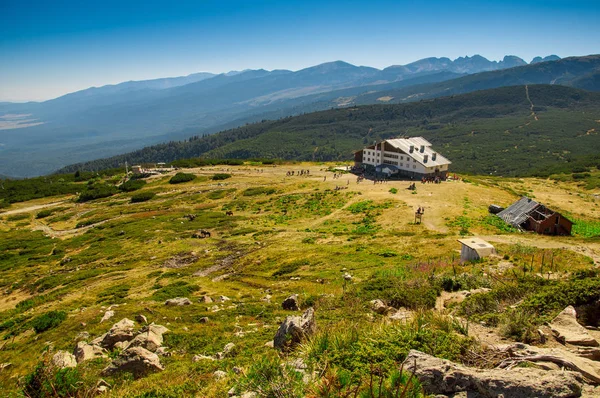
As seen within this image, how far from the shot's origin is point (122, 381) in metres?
9.83

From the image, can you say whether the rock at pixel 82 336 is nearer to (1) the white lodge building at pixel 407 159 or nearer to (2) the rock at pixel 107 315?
(2) the rock at pixel 107 315

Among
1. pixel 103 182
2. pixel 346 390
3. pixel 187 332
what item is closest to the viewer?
pixel 346 390

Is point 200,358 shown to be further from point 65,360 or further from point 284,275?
point 284,275

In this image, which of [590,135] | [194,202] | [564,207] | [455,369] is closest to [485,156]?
[590,135]

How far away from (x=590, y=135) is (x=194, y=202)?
230232 millimetres

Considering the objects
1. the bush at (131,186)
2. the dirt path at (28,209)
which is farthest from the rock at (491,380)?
the dirt path at (28,209)

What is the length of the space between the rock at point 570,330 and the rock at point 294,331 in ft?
21.5

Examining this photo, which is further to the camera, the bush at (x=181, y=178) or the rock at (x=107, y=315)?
the bush at (x=181, y=178)

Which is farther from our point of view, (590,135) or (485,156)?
(590,135)

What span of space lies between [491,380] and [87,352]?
13.3 metres

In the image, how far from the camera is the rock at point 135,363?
34.4 ft

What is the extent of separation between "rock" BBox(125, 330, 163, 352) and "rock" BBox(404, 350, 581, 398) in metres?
9.56

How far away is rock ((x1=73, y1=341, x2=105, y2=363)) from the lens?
12177mm

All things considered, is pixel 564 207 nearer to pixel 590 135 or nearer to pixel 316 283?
pixel 316 283
